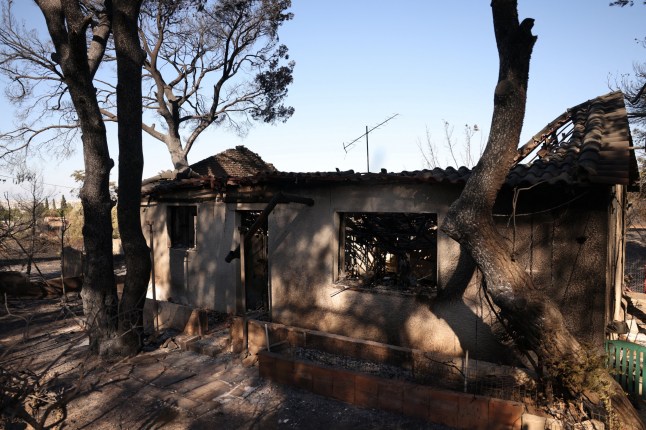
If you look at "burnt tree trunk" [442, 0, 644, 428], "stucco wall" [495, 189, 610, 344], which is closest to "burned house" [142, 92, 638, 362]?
"stucco wall" [495, 189, 610, 344]

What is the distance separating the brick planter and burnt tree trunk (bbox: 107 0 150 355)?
2856 millimetres

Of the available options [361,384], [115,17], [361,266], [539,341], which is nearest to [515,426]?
[539,341]

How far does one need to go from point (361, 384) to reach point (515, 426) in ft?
6.16

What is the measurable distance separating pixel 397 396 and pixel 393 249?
298 cm

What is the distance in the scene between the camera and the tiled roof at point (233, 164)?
57.5 feet

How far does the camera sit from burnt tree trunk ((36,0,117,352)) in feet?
25.8

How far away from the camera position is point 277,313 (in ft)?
29.1

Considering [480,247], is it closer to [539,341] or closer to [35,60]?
[539,341]

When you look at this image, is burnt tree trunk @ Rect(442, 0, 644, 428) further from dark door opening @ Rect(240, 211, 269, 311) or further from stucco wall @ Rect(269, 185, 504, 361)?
dark door opening @ Rect(240, 211, 269, 311)

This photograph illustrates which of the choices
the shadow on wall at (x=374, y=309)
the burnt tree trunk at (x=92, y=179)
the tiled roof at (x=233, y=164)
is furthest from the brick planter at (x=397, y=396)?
the tiled roof at (x=233, y=164)

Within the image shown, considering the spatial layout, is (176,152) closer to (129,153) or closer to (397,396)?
(129,153)

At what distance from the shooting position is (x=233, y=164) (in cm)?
1889

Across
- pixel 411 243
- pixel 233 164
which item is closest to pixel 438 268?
pixel 411 243

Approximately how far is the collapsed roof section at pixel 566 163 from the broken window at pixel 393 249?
1114 mm
